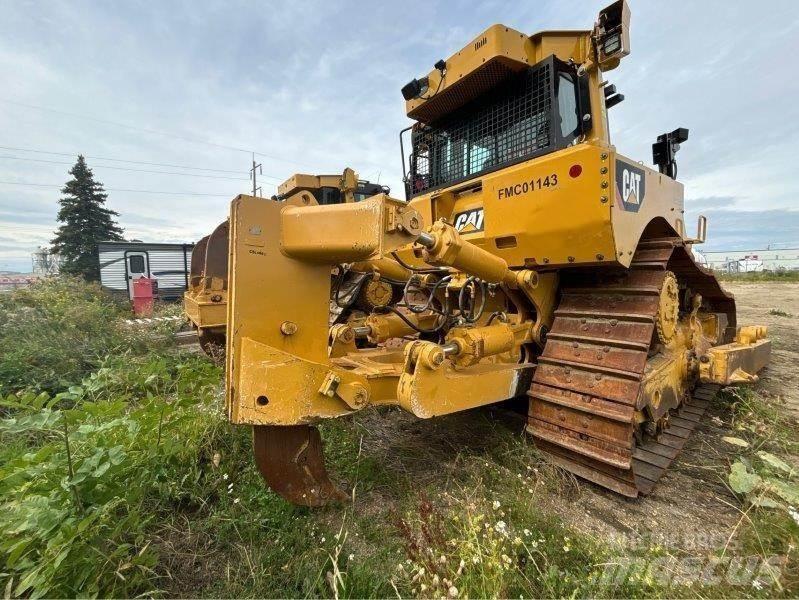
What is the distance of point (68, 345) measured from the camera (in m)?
4.90

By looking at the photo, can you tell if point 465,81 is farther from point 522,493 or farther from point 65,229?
point 65,229

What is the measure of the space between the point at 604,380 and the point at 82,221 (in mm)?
30633

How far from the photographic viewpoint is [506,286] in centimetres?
287

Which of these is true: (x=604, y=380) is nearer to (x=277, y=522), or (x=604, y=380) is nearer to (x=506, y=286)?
(x=506, y=286)

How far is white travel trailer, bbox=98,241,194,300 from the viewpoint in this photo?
44.1 ft

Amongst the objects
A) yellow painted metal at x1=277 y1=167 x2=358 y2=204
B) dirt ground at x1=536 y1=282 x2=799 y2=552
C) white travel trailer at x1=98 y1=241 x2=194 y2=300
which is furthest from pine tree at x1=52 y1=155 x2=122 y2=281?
dirt ground at x1=536 y1=282 x2=799 y2=552

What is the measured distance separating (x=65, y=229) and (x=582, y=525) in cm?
3110

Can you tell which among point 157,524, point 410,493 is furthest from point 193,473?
point 410,493

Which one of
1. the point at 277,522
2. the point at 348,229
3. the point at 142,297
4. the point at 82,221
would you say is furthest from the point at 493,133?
the point at 82,221

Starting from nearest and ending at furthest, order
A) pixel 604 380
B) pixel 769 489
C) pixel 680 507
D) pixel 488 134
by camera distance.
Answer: pixel 769 489, pixel 680 507, pixel 604 380, pixel 488 134

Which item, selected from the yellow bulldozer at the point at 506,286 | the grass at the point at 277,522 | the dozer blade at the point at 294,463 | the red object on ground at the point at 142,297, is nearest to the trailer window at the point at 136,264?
the red object on ground at the point at 142,297

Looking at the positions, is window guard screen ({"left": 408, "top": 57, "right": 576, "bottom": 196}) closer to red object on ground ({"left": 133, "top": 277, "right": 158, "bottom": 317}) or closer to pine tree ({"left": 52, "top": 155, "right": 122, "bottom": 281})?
Answer: red object on ground ({"left": 133, "top": 277, "right": 158, "bottom": 317})

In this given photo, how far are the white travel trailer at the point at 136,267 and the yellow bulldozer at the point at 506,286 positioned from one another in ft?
42.2

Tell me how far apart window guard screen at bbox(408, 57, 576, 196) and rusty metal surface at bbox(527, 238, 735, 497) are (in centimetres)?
108
